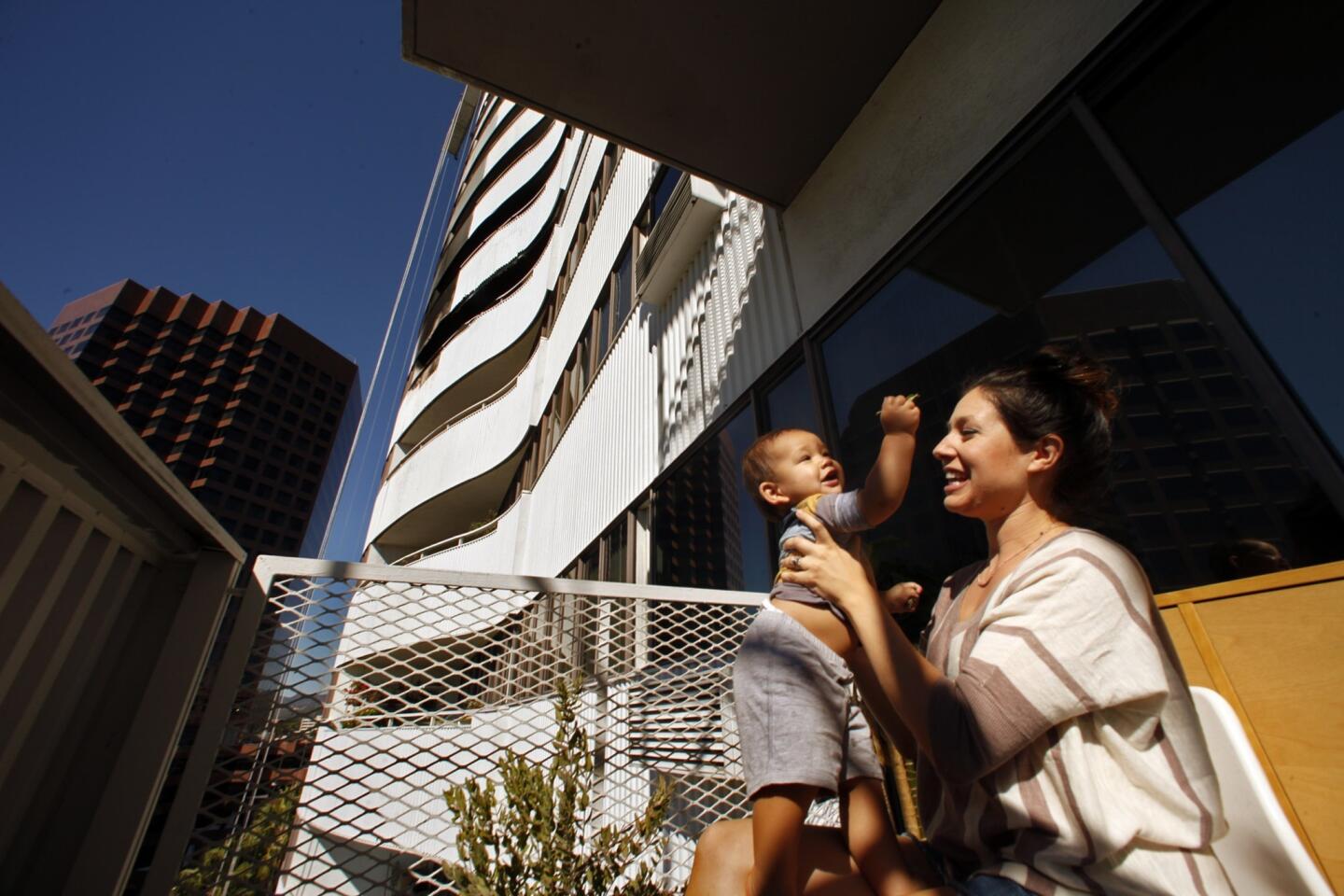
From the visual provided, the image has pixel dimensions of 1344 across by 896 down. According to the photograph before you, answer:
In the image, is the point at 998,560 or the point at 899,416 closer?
the point at 998,560

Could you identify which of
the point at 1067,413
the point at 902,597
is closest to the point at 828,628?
the point at 902,597

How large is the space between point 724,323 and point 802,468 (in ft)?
10.2

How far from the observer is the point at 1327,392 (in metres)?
1.35

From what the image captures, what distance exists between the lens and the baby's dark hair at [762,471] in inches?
62.0

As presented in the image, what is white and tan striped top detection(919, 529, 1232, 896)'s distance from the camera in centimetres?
63

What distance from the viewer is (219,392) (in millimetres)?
59844

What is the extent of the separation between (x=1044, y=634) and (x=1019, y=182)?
2220 millimetres

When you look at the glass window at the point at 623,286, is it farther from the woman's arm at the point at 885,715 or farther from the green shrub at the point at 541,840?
the woman's arm at the point at 885,715

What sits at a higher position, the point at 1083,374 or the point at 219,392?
the point at 219,392

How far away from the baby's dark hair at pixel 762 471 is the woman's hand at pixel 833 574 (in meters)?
0.53

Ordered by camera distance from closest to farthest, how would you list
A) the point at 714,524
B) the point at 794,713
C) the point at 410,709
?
the point at 794,713, the point at 410,709, the point at 714,524

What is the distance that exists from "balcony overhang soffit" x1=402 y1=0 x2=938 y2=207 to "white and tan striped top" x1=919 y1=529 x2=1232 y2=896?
3014 mm

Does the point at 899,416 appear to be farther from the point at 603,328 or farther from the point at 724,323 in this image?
the point at 603,328

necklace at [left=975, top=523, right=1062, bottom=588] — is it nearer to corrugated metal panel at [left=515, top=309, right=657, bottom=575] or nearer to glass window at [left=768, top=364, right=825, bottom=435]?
glass window at [left=768, top=364, right=825, bottom=435]
